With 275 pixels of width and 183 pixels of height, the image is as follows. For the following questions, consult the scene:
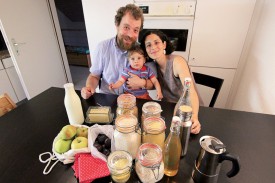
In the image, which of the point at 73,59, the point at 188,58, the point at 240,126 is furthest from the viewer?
the point at 73,59

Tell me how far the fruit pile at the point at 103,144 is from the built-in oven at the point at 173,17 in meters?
1.51

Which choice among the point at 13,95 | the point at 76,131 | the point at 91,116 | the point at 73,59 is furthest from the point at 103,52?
the point at 73,59

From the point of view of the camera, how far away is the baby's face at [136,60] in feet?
4.24

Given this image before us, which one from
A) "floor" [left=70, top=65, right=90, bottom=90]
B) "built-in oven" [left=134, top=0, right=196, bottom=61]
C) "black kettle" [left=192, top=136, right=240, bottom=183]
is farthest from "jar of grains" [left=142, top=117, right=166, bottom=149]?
"floor" [left=70, top=65, right=90, bottom=90]

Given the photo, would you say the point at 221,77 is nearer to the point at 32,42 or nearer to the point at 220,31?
the point at 220,31

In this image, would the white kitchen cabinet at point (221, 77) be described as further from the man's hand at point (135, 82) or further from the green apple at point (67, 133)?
the green apple at point (67, 133)

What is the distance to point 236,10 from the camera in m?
1.60

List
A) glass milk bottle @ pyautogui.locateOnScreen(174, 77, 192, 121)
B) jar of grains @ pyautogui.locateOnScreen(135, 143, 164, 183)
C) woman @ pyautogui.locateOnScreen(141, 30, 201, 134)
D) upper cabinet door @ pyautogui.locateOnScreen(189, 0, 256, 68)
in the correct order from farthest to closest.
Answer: upper cabinet door @ pyautogui.locateOnScreen(189, 0, 256, 68), woman @ pyautogui.locateOnScreen(141, 30, 201, 134), glass milk bottle @ pyautogui.locateOnScreen(174, 77, 192, 121), jar of grains @ pyautogui.locateOnScreen(135, 143, 164, 183)

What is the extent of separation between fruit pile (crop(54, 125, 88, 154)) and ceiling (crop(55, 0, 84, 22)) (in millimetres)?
4192

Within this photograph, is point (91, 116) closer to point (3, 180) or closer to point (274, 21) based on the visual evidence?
point (3, 180)

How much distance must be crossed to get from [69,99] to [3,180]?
16.1 inches

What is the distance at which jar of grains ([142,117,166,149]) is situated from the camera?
0.58m

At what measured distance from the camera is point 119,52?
146cm

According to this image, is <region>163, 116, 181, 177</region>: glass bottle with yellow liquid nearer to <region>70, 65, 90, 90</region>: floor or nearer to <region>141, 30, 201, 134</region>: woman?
<region>141, 30, 201, 134</region>: woman
